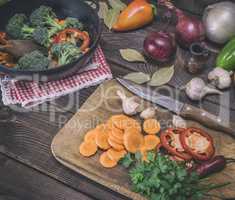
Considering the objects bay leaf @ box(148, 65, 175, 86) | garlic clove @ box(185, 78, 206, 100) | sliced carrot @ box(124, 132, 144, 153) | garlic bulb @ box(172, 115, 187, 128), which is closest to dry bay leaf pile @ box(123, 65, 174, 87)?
bay leaf @ box(148, 65, 175, 86)

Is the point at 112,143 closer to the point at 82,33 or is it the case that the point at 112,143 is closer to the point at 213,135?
the point at 213,135

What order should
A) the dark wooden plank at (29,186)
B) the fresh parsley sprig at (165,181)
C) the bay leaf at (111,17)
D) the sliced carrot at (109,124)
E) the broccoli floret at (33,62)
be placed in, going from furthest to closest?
the bay leaf at (111,17), the broccoli floret at (33,62), the sliced carrot at (109,124), the dark wooden plank at (29,186), the fresh parsley sprig at (165,181)

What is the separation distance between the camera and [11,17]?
1.72 m

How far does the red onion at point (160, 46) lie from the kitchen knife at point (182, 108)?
6.0 inches

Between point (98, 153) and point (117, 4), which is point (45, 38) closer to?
point (117, 4)

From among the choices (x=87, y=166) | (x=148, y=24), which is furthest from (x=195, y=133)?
(x=148, y=24)

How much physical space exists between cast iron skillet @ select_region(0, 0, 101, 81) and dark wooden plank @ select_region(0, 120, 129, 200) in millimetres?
186

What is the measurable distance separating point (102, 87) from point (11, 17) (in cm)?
52

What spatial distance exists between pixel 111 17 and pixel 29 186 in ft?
2.90

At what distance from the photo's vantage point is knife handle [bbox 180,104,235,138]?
4.60ft

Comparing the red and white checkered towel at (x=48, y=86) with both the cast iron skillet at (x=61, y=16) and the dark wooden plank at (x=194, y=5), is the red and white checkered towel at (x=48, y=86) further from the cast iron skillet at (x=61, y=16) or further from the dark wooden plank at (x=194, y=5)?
the dark wooden plank at (x=194, y=5)

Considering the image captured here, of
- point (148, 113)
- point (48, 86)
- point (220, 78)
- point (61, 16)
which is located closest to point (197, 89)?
point (220, 78)

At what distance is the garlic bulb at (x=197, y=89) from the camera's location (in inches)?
59.9

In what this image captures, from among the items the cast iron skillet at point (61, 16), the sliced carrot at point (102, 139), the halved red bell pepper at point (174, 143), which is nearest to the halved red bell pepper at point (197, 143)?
the halved red bell pepper at point (174, 143)
